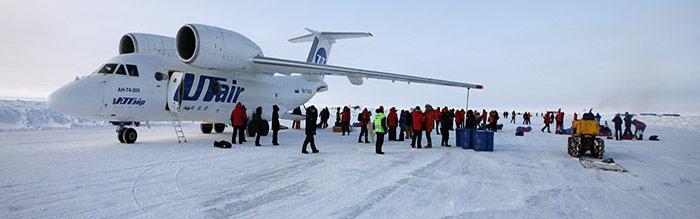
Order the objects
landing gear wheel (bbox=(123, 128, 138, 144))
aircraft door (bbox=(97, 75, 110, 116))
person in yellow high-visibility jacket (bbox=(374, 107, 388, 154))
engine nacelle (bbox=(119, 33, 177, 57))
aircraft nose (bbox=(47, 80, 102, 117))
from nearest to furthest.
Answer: aircraft nose (bbox=(47, 80, 102, 117)), person in yellow high-visibility jacket (bbox=(374, 107, 388, 154)), aircraft door (bbox=(97, 75, 110, 116)), landing gear wheel (bbox=(123, 128, 138, 144)), engine nacelle (bbox=(119, 33, 177, 57))

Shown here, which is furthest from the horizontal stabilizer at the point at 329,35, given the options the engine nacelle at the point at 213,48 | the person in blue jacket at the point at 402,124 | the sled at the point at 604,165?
the sled at the point at 604,165

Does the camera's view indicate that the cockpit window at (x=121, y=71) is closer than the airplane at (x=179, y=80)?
No

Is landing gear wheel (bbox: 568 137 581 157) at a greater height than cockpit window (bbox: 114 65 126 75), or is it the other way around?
cockpit window (bbox: 114 65 126 75)

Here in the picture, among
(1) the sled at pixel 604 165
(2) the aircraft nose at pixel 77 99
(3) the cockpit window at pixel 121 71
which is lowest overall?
(1) the sled at pixel 604 165

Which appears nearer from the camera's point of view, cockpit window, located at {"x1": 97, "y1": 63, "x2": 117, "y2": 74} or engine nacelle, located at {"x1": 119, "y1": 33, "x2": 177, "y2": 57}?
cockpit window, located at {"x1": 97, "y1": 63, "x2": 117, "y2": 74}

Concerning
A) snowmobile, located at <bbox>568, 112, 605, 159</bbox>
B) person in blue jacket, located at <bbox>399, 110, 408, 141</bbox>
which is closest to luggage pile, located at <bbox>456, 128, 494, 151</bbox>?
snowmobile, located at <bbox>568, 112, 605, 159</bbox>

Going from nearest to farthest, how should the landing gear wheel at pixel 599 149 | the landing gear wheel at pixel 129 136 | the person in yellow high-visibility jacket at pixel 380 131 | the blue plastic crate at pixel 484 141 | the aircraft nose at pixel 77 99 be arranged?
Result: the landing gear wheel at pixel 599 149, the aircraft nose at pixel 77 99, the person in yellow high-visibility jacket at pixel 380 131, the landing gear wheel at pixel 129 136, the blue plastic crate at pixel 484 141

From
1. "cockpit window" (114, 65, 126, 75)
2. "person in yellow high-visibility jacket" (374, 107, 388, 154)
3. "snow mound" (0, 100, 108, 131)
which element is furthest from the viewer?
"snow mound" (0, 100, 108, 131)

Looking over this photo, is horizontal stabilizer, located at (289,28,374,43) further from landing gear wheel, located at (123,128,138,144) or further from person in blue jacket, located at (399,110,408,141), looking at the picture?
landing gear wheel, located at (123,128,138,144)

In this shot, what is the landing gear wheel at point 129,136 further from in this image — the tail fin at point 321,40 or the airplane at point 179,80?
the tail fin at point 321,40

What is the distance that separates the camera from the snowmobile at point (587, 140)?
9673 mm

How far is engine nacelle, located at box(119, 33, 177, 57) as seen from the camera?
42.4 feet

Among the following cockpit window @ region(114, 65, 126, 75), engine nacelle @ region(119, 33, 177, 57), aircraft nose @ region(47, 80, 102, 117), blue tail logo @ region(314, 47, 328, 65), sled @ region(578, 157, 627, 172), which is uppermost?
blue tail logo @ region(314, 47, 328, 65)

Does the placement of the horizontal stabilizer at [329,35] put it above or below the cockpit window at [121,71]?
above
